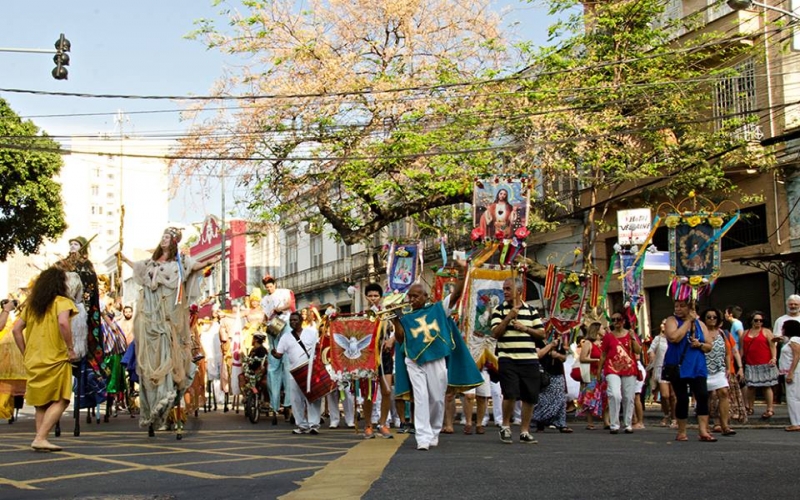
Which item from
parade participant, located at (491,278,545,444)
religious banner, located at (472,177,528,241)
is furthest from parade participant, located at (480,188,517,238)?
parade participant, located at (491,278,545,444)

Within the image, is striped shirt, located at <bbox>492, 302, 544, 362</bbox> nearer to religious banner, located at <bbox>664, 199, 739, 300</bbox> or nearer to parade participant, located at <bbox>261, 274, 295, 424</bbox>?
religious banner, located at <bbox>664, 199, 739, 300</bbox>

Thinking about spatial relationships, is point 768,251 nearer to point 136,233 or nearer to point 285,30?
point 285,30

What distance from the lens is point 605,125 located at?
24.5 m

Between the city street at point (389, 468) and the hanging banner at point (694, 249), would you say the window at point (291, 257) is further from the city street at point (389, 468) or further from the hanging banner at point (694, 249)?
the city street at point (389, 468)

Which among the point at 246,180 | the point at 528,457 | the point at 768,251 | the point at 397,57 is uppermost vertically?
the point at 397,57

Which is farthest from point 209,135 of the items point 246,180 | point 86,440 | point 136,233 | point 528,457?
point 136,233

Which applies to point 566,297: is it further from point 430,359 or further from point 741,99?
point 741,99

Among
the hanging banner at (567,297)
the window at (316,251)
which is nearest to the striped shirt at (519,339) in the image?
the hanging banner at (567,297)

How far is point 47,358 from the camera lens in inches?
435

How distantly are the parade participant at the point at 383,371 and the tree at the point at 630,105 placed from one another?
424 inches

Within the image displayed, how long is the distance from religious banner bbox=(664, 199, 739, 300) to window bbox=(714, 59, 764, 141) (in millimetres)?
10574

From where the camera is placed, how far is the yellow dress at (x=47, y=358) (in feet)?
36.0

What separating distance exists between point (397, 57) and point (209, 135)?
14.8 ft

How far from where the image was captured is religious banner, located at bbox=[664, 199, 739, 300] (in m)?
15.7
